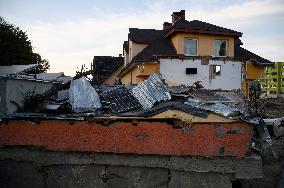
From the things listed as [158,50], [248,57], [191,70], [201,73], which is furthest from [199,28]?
[248,57]

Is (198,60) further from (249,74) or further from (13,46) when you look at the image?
(13,46)

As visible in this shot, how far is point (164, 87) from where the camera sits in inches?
287

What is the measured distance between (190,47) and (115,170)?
1692cm

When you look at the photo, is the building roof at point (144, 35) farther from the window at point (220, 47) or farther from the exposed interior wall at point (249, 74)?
the exposed interior wall at point (249, 74)

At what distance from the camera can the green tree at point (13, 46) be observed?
77.2 feet

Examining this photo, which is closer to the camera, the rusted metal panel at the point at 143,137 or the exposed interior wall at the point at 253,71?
the rusted metal panel at the point at 143,137

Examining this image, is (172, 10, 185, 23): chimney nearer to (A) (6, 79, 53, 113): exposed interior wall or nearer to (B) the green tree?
(B) the green tree

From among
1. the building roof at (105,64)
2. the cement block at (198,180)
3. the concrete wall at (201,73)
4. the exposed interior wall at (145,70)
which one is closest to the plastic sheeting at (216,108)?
the cement block at (198,180)

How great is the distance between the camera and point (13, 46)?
24328 millimetres

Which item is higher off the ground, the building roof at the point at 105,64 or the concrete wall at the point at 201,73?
the building roof at the point at 105,64

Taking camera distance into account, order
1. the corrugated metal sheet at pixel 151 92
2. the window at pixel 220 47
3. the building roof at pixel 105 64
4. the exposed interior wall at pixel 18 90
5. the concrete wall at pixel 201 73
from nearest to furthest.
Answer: the corrugated metal sheet at pixel 151 92 < the exposed interior wall at pixel 18 90 < the concrete wall at pixel 201 73 < the window at pixel 220 47 < the building roof at pixel 105 64

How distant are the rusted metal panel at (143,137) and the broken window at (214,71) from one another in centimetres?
1656

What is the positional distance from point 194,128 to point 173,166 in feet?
2.82

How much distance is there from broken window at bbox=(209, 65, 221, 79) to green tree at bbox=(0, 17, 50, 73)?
500 inches
